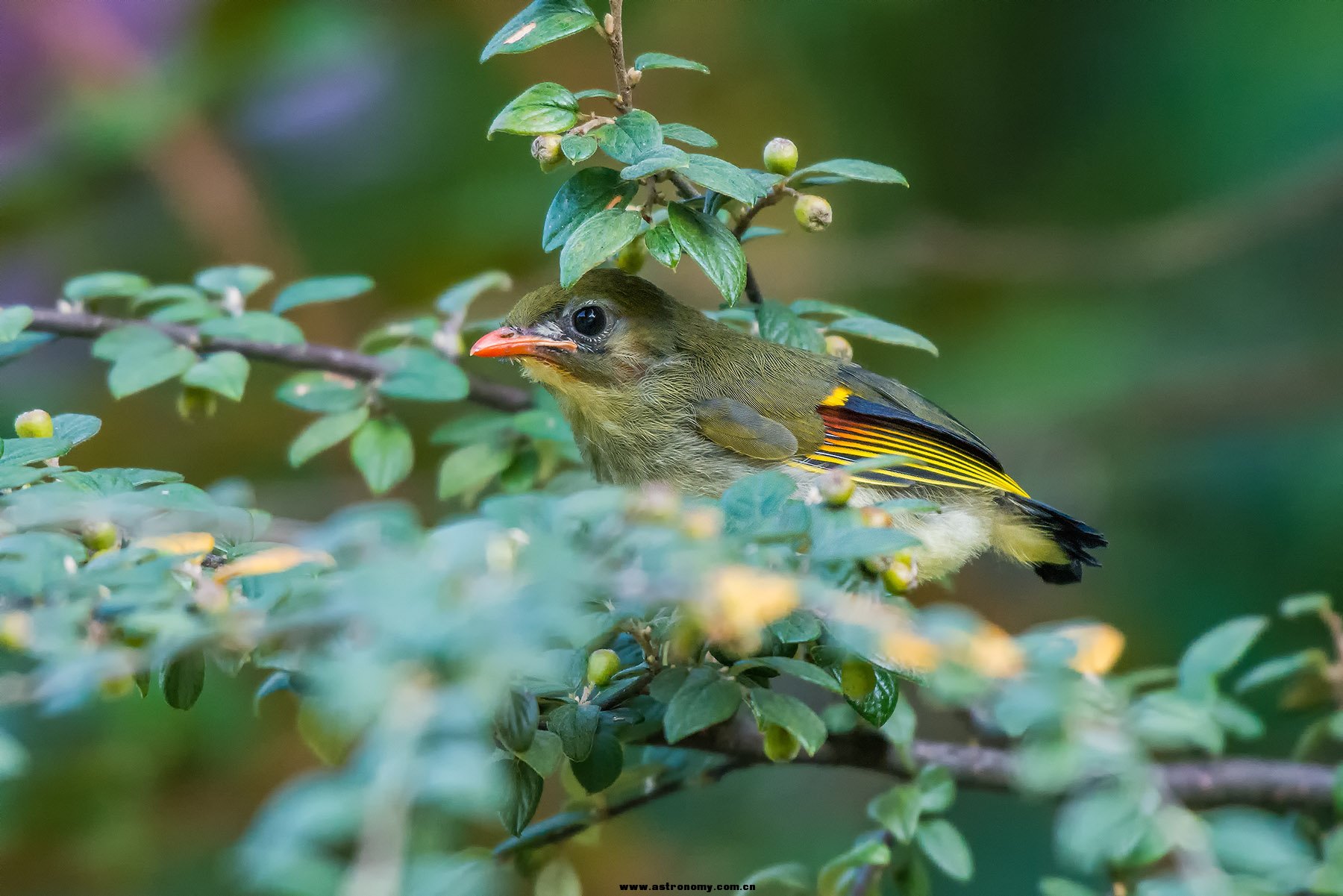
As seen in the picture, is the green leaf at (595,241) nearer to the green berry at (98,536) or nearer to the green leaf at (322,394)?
the green berry at (98,536)

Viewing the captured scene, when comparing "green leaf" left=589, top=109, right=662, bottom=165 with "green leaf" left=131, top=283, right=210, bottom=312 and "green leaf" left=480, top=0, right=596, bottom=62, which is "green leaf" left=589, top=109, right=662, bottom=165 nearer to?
"green leaf" left=480, top=0, right=596, bottom=62

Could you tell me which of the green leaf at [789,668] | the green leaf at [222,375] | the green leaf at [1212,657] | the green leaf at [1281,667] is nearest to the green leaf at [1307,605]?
the green leaf at [1281,667]

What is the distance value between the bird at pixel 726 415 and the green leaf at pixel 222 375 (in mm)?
539

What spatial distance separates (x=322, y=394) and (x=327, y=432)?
0.31 feet

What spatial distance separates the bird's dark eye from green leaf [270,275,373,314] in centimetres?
49

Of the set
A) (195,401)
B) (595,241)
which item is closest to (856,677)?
(595,241)

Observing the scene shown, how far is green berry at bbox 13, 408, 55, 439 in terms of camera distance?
65.5 inches

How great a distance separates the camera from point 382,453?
7.30ft

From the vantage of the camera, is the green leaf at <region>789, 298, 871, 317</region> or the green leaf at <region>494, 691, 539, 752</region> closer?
the green leaf at <region>494, 691, 539, 752</region>

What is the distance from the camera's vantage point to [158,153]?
4.54 m

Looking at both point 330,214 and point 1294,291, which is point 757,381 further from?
point 1294,291

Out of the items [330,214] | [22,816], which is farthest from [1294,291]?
[22,816]

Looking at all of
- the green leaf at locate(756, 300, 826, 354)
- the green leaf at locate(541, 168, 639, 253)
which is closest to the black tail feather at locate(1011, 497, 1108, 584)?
the green leaf at locate(756, 300, 826, 354)

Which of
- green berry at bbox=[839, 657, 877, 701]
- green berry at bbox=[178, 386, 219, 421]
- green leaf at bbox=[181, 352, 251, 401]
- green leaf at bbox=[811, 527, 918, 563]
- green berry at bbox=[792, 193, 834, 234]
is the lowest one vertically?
green berry at bbox=[178, 386, 219, 421]
